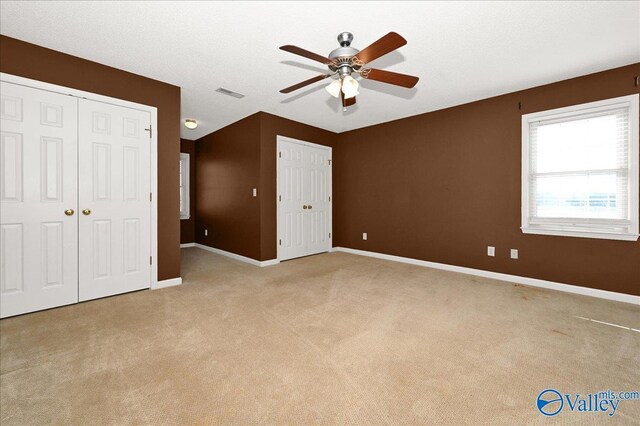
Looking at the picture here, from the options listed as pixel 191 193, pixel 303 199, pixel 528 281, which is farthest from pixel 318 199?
pixel 528 281

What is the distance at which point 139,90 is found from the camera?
3.34m

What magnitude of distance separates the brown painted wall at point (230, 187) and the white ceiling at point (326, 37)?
1.45m

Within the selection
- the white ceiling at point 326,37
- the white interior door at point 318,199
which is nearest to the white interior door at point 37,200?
the white ceiling at point 326,37

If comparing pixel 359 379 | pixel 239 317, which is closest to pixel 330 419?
pixel 359 379

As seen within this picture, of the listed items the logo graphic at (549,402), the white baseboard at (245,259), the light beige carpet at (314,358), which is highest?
the white baseboard at (245,259)

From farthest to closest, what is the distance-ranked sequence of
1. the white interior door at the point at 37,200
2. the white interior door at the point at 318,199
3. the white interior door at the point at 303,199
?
the white interior door at the point at 318,199
the white interior door at the point at 303,199
the white interior door at the point at 37,200

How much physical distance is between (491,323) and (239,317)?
235 centimetres

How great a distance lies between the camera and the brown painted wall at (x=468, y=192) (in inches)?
129

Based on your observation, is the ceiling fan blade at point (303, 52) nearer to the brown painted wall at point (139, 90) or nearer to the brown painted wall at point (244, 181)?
the brown painted wall at point (139, 90)

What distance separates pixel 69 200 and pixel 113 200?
379 mm

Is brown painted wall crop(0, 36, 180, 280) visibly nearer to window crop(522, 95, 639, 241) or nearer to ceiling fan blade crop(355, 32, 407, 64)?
ceiling fan blade crop(355, 32, 407, 64)

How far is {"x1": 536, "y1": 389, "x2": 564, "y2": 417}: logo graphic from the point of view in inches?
57.9

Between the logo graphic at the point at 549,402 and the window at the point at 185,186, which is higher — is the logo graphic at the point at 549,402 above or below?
below

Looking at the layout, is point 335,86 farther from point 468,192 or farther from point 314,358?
point 468,192
